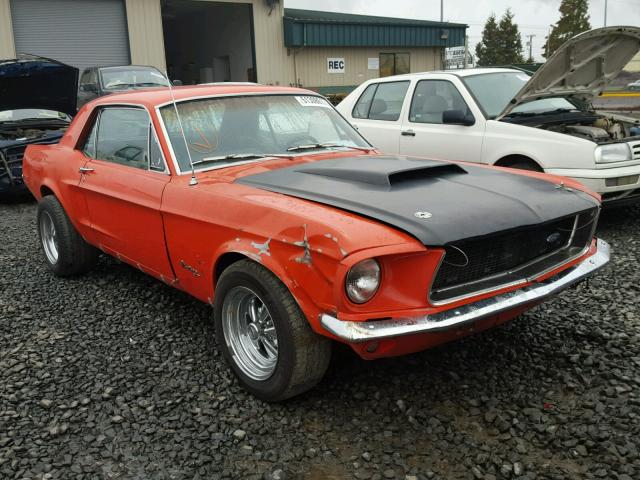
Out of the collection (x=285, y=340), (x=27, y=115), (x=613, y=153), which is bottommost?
(x=285, y=340)

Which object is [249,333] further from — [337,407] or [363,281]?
[363,281]

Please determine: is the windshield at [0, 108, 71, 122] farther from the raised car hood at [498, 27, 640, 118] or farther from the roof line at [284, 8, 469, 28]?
the roof line at [284, 8, 469, 28]

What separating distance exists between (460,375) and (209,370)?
1.36 meters

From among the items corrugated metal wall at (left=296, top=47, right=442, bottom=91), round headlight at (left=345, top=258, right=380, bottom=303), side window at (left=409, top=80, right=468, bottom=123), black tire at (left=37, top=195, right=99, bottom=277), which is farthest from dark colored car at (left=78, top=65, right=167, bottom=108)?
round headlight at (left=345, top=258, right=380, bottom=303)

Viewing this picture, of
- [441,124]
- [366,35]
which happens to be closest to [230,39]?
[366,35]

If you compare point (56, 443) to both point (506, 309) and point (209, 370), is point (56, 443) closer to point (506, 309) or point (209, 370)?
point (209, 370)

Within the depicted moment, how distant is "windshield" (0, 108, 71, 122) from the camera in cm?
898

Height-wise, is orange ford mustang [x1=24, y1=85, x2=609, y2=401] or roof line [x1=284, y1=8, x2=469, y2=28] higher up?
roof line [x1=284, y1=8, x2=469, y2=28]

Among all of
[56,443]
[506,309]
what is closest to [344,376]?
[506,309]

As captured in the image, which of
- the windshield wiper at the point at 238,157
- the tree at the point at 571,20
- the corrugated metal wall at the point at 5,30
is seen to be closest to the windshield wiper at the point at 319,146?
the windshield wiper at the point at 238,157

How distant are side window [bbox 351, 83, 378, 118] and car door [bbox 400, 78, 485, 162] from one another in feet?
2.35

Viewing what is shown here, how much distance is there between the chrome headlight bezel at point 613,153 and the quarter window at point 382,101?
91.1 inches

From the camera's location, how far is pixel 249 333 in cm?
303

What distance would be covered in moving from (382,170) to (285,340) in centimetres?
109
